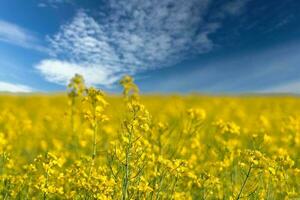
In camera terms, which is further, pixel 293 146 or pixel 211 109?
pixel 211 109

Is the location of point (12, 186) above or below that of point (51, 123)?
below

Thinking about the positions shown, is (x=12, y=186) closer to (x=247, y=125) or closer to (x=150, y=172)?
(x=150, y=172)

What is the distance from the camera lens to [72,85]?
24.9 ft

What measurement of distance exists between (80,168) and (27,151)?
5.90m

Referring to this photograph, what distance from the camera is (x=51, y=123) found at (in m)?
13.5

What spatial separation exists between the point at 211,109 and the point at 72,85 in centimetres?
1194

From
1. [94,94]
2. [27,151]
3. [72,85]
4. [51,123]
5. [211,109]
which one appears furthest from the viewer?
[211,109]

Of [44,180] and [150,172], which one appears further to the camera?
[150,172]

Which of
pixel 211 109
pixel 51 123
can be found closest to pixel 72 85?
pixel 51 123

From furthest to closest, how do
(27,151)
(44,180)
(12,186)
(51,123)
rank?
(51,123)
(27,151)
(12,186)
(44,180)

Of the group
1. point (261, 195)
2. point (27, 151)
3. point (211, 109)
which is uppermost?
point (211, 109)

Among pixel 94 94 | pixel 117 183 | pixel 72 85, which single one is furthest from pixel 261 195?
pixel 72 85

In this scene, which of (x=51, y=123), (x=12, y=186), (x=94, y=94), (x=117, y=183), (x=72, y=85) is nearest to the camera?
(x=117, y=183)

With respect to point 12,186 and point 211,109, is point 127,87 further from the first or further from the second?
point 211,109
